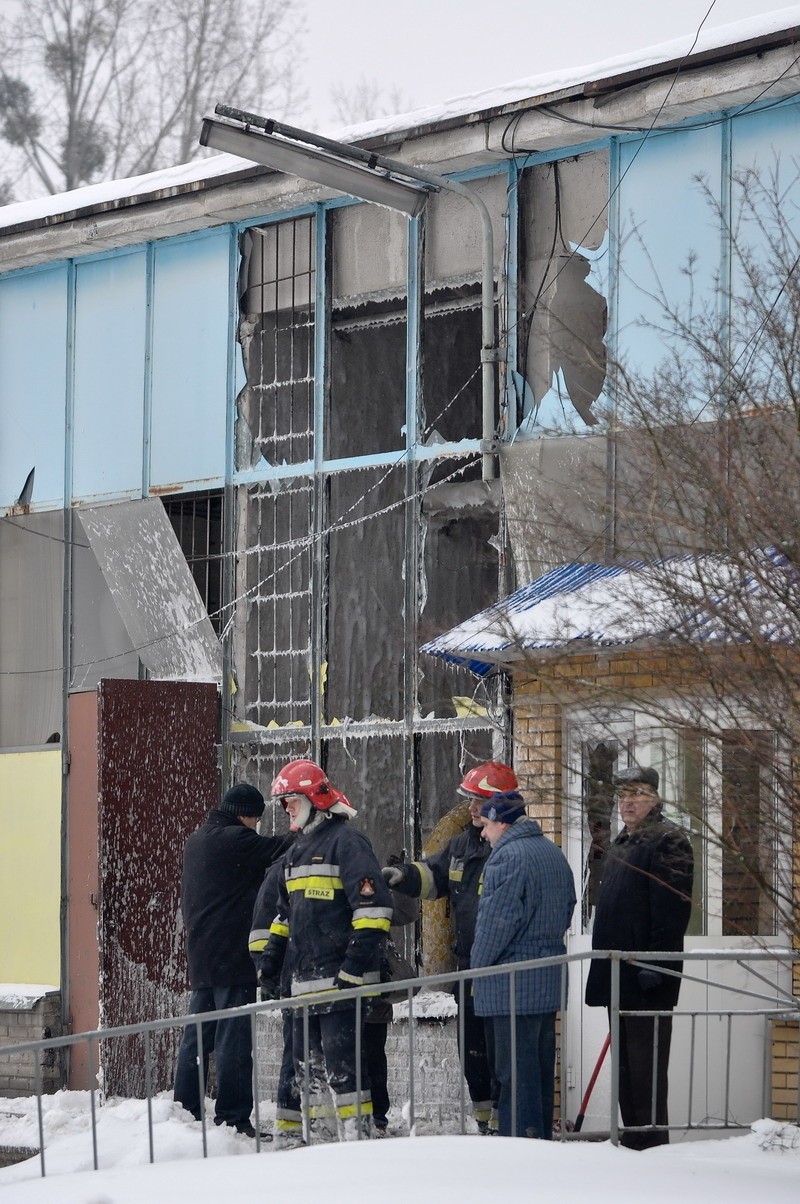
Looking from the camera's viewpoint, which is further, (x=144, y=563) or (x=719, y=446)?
(x=144, y=563)

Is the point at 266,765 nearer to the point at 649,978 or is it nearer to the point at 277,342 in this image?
the point at 277,342

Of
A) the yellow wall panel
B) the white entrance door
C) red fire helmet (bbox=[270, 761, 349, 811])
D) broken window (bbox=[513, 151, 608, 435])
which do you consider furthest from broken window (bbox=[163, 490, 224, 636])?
red fire helmet (bbox=[270, 761, 349, 811])

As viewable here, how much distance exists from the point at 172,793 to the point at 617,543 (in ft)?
18.2

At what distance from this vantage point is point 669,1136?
26.3 ft

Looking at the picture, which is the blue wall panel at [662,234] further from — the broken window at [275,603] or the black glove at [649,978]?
the black glove at [649,978]

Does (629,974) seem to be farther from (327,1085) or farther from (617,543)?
(617,543)

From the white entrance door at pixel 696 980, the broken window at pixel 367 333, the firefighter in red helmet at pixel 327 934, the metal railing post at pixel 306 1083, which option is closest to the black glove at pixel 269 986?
the firefighter in red helmet at pixel 327 934

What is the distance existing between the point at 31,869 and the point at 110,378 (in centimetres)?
346

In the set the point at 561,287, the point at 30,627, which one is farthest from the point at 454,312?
the point at 30,627

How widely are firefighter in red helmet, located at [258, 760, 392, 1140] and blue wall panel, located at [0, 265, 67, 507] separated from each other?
510cm

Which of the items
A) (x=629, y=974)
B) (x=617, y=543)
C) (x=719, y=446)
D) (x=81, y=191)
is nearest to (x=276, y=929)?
(x=629, y=974)

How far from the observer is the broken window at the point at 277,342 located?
1193cm

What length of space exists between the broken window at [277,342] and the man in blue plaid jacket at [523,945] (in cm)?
470

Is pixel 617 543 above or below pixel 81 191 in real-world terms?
below
